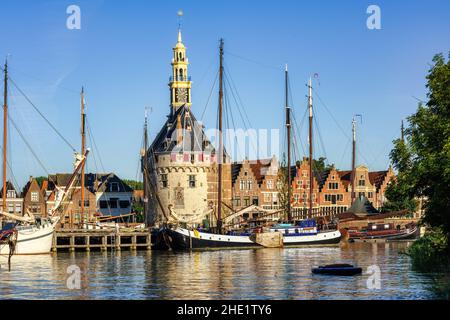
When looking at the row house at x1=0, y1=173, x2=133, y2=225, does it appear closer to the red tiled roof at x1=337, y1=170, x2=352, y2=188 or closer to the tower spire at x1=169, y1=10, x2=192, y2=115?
the tower spire at x1=169, y1=10, x2=192, y2=115

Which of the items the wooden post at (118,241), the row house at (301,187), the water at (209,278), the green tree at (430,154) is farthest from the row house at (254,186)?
the green tree at (430,154)

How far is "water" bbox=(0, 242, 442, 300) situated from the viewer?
44344mm

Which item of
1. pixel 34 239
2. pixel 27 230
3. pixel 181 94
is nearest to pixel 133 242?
pixel 34 239

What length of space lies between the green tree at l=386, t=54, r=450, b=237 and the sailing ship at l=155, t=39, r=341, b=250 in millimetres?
39243

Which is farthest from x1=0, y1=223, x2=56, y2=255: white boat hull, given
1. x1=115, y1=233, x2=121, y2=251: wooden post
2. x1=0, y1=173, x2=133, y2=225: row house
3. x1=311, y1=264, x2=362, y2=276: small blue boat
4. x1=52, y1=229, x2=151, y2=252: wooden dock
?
x1=311, y1=264, x2=362, y2=276: small blue boat

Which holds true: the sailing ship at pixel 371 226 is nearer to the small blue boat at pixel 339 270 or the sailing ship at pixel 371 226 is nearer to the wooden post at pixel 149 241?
the wooden post at pixel 149 241

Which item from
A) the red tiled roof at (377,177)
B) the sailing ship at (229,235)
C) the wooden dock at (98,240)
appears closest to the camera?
the sailing ship at (229,235)

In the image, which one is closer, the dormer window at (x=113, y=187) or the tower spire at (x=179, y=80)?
the tower spire at (x=179, y=80)

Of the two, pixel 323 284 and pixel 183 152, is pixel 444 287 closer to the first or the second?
pixel 323 284

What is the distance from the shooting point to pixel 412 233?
10931 cm

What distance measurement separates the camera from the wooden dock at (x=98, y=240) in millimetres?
88188

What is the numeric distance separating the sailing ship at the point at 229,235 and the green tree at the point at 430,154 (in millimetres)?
39243

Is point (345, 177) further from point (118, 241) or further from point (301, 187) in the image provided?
point (118, 241)
